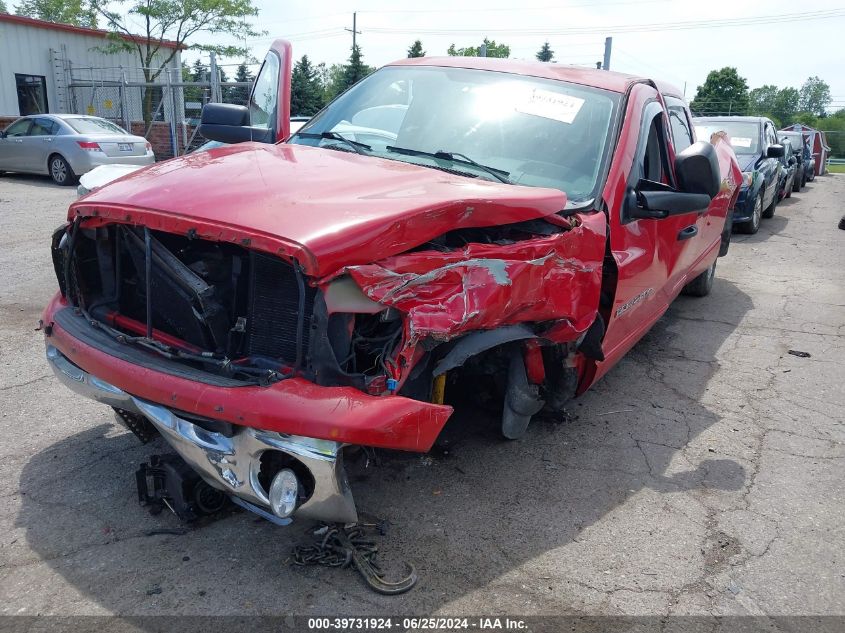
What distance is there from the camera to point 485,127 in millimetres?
3863

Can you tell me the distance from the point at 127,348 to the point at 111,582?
86 cm

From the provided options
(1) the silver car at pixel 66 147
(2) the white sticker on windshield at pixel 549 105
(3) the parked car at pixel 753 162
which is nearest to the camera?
(2) the white sticker on windshield at pixel 549 105

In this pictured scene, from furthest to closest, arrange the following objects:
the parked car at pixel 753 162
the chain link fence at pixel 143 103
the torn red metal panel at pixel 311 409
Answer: the chain link fence at pixel 143 103 → the parked car at pixel 753 162 → the torn red metal panel at pixel 311 409

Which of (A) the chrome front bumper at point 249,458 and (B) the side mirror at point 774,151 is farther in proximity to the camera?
(B) the side mirror at point 774,151

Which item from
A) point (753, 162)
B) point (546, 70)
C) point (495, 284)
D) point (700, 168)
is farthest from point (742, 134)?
point (495, 284)

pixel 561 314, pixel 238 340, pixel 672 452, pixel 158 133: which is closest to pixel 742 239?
pixel 672 452

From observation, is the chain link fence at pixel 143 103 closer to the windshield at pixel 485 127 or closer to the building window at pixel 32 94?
Result: the building window at pixel 32 94

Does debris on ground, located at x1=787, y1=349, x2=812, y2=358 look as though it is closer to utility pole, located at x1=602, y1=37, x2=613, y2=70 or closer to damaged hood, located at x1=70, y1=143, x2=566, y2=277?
damaged hood, located at x1=70, y1=143, x2=566, y2=277

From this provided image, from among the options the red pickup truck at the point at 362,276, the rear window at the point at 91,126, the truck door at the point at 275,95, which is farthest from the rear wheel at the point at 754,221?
the rear window at the point at 91,126

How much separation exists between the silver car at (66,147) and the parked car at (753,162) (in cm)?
1068

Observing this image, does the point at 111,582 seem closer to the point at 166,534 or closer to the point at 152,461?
the point at 166,534

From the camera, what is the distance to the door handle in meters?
4.75

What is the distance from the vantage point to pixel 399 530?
305 cm

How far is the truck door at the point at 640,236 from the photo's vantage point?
368cm
